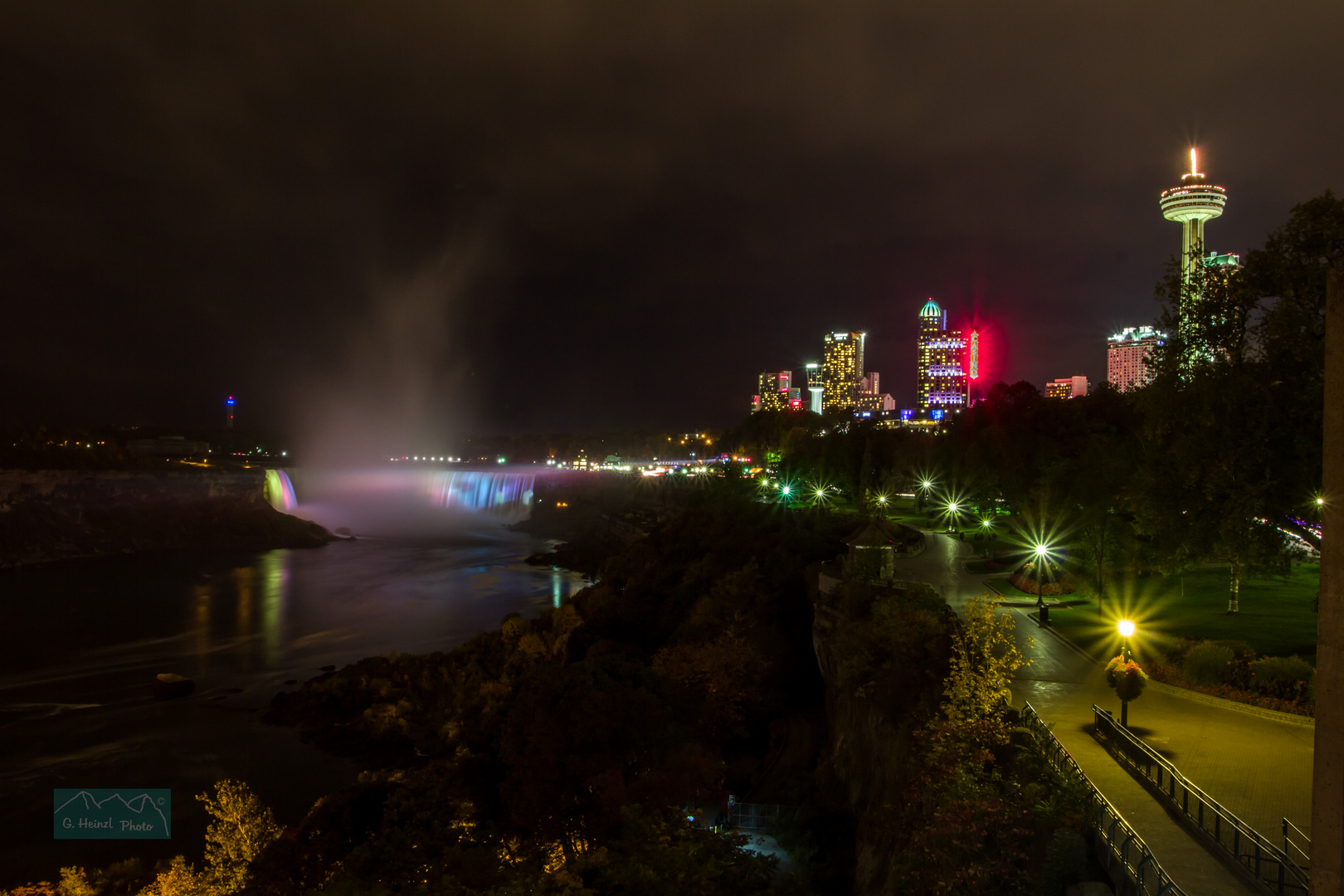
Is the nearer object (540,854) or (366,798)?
(540,854)

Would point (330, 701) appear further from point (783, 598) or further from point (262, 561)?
point (262, 561)

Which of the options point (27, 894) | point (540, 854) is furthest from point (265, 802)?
point (540, 854)

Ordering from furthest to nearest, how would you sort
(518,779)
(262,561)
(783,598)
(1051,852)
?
(262,561)
(783,598)
(518,779)
(1051,852)

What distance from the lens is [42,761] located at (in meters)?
20.8

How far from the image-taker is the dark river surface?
19047 millimetres

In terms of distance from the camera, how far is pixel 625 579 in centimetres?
3456

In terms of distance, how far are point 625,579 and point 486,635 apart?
7831 mm

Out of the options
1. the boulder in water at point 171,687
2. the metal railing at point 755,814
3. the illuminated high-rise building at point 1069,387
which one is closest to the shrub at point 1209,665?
the metal railing at point 755,814

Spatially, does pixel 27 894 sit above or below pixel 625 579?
below

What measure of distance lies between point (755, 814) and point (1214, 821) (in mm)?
8478

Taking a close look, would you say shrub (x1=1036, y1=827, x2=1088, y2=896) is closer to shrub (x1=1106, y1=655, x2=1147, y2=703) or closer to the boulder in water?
Answer: shrub (x1=1106, y1=655, x2=1147, y2=703)

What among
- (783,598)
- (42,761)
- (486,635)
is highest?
(783,598)

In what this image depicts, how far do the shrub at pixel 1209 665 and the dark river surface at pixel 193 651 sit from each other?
62.3 ft

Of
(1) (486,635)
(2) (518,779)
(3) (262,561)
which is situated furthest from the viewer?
(3) (262,561)
